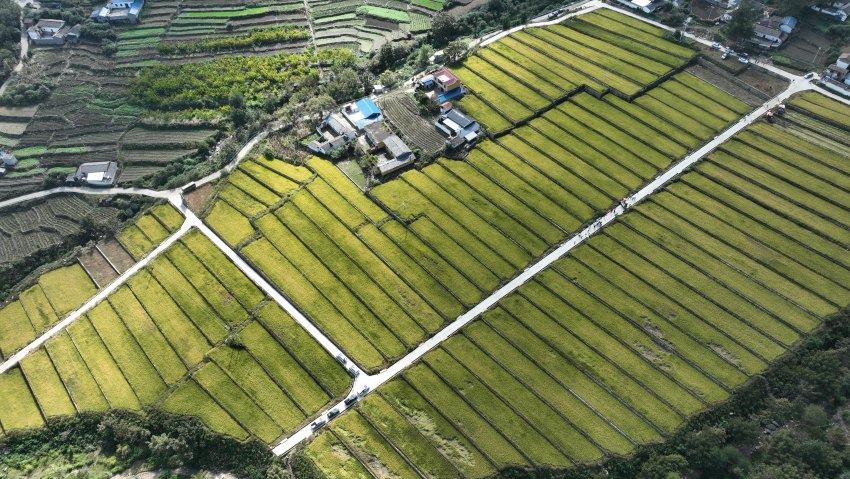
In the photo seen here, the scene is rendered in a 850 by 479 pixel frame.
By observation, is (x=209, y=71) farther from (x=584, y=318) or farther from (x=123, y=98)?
(x=584, y=318)

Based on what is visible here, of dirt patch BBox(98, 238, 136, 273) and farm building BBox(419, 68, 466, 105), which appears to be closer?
dirt patch BBox(98, 238, 136, 273)

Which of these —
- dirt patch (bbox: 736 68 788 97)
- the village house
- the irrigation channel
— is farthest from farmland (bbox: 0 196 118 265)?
the village house

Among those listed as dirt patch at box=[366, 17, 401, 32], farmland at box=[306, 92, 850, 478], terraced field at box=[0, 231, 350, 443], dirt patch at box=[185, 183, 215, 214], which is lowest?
farmland at box=[306, 92, 850, 478]

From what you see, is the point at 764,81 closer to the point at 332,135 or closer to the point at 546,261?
the point at 546,261

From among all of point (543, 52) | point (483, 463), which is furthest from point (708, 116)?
point (483, 463)

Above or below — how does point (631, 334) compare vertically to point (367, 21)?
below

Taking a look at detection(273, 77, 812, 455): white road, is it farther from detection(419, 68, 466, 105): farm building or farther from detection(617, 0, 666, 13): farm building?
detection(419, 68, 466, 105): farm building

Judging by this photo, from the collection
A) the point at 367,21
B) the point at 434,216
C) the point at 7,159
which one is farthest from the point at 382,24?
the point at 7,159
